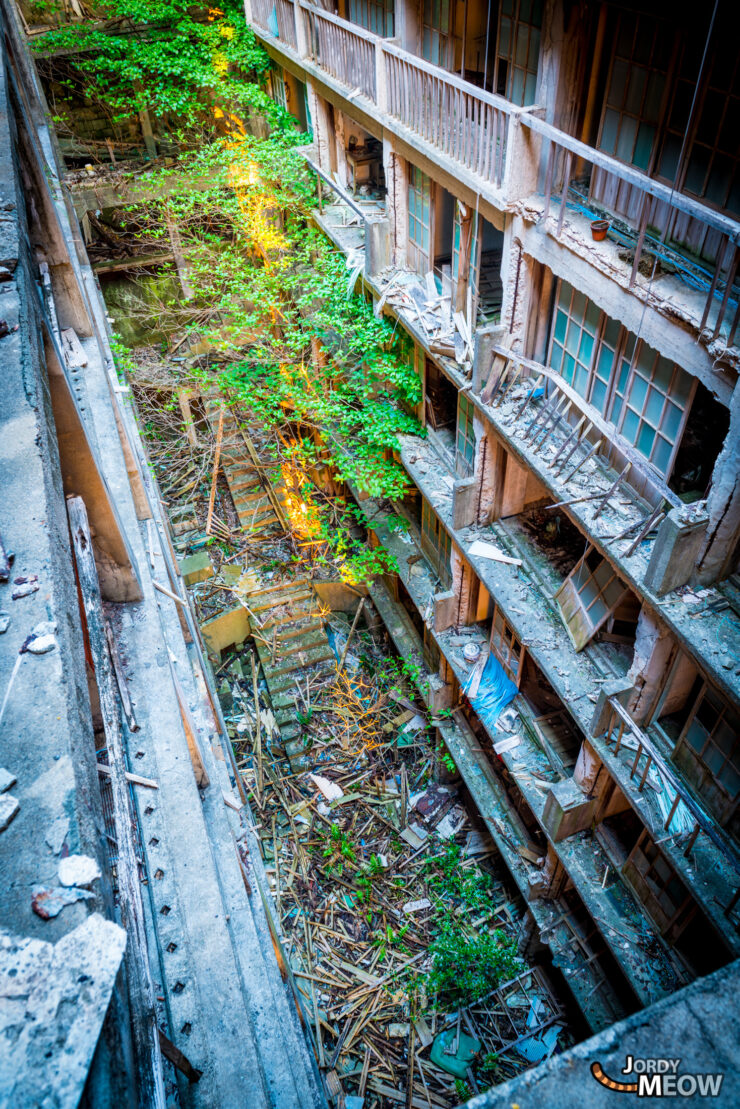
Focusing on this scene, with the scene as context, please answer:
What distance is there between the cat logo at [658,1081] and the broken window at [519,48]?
10291 millimetres

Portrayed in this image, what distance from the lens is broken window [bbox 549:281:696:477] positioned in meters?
7.92

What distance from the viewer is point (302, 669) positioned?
15805mm

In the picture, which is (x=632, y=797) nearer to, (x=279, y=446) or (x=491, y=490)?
(x=491, y=490)

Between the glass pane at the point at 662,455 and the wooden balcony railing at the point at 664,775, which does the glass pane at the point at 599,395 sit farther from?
the wooden balcony railing at the point at 664,775

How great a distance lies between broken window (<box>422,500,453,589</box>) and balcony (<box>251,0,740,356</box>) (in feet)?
20.4

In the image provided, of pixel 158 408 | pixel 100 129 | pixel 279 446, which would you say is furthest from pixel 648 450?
pixel 100 129

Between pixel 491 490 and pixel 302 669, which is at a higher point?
pixel 491 490

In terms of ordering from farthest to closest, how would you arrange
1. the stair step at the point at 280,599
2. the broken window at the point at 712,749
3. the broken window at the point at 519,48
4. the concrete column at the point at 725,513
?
the stair step at the point at 280,599, the broken window at the point at 519,48, the broken window at the point at 712,749, the concrete column at the point at 725,513

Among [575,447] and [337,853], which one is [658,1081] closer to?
[575,447]

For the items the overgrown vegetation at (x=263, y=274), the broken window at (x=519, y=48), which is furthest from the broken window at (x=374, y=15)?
the broken window at (x=519, y=48)

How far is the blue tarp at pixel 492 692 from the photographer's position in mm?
12219

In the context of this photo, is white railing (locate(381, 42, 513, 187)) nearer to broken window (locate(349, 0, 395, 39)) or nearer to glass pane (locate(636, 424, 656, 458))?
broken window (locate(349, 0, 395, 39))

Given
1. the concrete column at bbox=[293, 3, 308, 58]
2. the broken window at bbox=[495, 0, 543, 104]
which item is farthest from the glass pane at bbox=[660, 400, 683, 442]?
the concrete column at bbox=[293, 3, 308, 58]

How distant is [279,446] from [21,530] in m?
15.5
